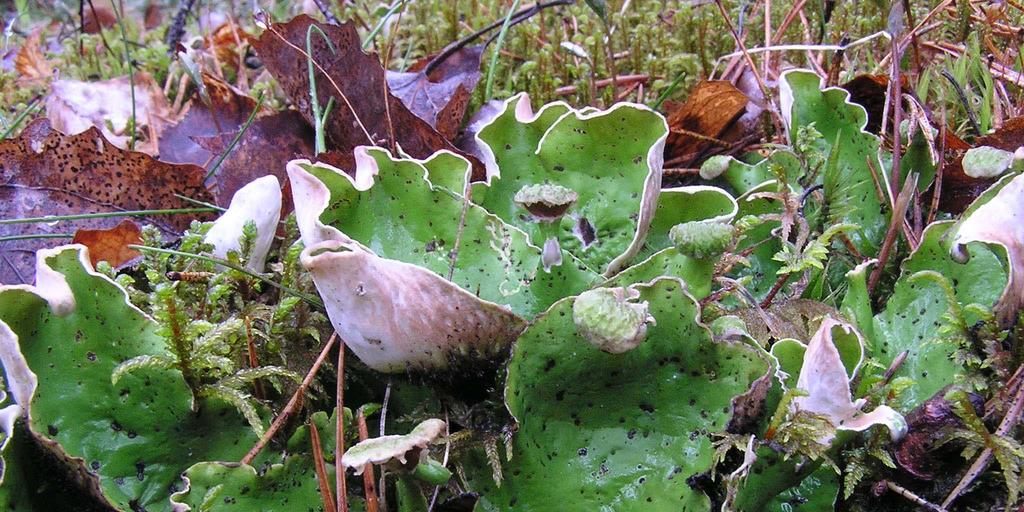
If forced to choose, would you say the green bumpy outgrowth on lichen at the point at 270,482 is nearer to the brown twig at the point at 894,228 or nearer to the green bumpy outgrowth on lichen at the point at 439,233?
the green bumpy outgrowth on lichen at the point at 439,233

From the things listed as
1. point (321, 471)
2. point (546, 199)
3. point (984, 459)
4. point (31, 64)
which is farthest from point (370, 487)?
point (31, 64)

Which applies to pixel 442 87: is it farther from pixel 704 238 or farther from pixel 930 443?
pixel 930 443

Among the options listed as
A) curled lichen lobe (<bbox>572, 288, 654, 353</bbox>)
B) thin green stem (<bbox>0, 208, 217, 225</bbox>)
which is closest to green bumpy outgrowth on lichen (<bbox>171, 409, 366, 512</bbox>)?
curled lichen lobe (<bbox>572, 288, 654, 353</bbox>)

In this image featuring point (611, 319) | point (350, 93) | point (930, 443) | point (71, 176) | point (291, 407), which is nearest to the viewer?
point (611, 319)

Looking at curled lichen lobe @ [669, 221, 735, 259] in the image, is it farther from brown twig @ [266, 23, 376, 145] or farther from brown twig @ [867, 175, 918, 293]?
brown twig @ [266, 23, 376, 145]

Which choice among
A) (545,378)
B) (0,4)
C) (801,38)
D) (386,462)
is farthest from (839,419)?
(0,4)

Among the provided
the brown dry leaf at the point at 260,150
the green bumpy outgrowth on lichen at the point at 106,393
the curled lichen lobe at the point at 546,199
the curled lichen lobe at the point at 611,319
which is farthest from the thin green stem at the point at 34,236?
the curled lichen lobe at the point at 611,319
